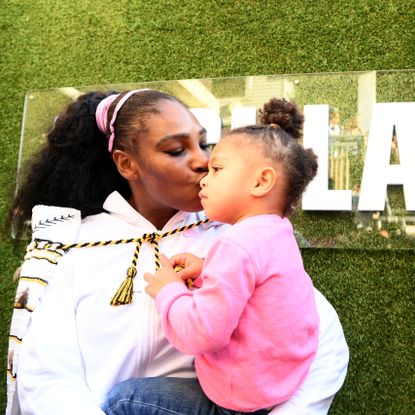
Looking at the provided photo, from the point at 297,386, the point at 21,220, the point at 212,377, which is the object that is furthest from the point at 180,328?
the point at 21,220

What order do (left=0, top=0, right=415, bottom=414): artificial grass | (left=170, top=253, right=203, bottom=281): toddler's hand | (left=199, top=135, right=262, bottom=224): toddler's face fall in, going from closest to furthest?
(left=199, top=135, right=262, bottom=224): toddler's face < (left=170, top=253, right=203, bottom=281): toddler's hand < (left=0, top=0, right=415, bottom=414): artificial grass

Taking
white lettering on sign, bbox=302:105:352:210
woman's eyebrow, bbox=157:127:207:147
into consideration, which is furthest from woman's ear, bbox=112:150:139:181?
white lettering on sign, bbox=302:105:352:210

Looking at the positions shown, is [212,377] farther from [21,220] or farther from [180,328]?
[21,220]

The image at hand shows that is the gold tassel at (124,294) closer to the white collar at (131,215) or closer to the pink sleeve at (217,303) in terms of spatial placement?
the white collar at (131,215)

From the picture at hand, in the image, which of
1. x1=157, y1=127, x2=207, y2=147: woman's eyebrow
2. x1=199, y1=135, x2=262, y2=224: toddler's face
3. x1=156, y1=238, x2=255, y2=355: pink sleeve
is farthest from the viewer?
x1=157, y1=127, x2=207, y2=147: woman's eyebrow

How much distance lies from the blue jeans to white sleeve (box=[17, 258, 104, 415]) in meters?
0.05

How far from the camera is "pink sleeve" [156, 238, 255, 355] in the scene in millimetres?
1010

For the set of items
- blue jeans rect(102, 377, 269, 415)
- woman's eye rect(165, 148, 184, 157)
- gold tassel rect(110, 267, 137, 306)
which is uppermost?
woman's eye rect(165, 148, 184, 157)

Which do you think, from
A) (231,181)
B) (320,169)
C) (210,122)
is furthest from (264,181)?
(210,122)

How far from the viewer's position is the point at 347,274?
5.90 ft

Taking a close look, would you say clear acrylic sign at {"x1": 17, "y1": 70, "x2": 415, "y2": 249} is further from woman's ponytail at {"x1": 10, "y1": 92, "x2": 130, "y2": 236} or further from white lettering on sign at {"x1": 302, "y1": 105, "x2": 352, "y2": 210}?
woman's ponytail at {"x1": 10, "y1": 92, "x2": 130, "y2": 236}

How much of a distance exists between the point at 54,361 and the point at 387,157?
1.18 meters

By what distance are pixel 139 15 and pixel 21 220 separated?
101 centimetres

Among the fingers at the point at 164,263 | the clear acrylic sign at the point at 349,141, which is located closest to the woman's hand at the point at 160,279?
the fingers at the point at 164,263
